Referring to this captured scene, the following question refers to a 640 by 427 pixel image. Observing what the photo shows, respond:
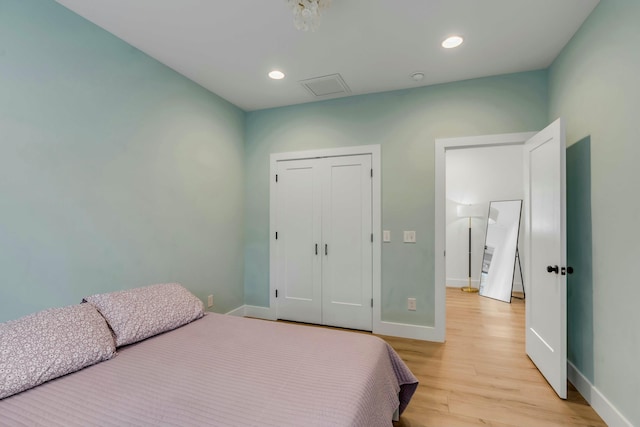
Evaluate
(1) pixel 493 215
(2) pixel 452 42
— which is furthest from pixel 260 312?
(1) pixel 493 215

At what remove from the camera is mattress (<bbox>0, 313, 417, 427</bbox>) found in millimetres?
1090

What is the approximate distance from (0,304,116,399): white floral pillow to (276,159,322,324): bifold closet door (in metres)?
2.09

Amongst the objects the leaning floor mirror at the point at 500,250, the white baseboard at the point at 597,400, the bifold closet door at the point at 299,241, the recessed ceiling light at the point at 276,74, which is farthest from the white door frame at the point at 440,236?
the leaning floor mirror at the point at 500,250

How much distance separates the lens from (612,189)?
1.74 m

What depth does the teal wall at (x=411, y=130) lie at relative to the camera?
279 centimetres

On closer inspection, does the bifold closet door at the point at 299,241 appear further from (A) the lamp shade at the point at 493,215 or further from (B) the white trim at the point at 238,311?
(A) the lamp shade at the point at 493,215

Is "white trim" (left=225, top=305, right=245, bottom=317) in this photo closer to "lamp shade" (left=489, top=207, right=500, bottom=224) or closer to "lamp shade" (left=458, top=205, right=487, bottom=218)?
"lamp shade" (left=458, top=205, right=487, bottom=218)

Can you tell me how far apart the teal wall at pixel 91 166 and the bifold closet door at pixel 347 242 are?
1326 millimetres

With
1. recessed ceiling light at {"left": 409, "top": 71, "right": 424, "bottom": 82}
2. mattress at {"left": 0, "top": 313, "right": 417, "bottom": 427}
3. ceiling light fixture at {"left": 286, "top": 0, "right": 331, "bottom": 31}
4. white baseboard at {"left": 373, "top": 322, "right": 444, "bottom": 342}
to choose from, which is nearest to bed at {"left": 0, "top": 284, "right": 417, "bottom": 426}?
mattress at {"left": 0, "top": 313, "right": 417, "bottom": 427}

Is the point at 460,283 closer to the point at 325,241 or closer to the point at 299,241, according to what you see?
the point at 325,241

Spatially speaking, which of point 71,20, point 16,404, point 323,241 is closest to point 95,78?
point 71,20

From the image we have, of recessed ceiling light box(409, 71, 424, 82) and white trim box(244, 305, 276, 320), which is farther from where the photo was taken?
white trim box(244, 305, 276, 320)

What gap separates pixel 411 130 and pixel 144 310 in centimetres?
288

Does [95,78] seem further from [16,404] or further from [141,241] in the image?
[16,404]
